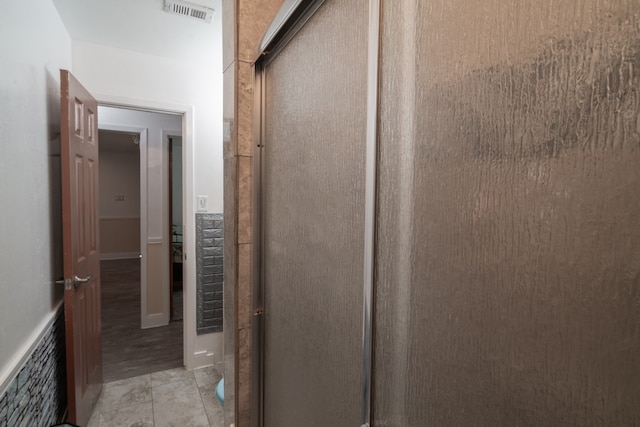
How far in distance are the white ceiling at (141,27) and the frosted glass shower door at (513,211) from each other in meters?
1.76

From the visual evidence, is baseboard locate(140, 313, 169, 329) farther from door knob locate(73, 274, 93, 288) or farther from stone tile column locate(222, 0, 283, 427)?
stone tile column locate(222, 0, 283, 427)

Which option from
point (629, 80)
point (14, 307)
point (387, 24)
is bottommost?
point (14, 307)

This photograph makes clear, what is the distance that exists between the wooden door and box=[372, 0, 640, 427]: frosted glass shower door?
5.93 ft

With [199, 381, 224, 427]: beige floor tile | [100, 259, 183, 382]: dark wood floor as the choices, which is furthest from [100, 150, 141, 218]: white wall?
[199, 381, 224, 427]: beige floor tile

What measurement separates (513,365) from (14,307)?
161 cm

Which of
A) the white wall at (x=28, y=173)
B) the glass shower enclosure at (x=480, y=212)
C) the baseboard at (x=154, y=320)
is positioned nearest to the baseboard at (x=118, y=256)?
the baseboard at (x=154, y=320)

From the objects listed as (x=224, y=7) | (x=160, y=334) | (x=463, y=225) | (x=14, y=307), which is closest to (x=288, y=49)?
(x=224, y=7)

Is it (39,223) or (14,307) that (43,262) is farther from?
(14,307)

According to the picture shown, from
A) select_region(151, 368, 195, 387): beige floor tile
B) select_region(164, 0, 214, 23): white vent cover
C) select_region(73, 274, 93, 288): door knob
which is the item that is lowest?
select_region(151, 368, 195, 387): beige floor tile

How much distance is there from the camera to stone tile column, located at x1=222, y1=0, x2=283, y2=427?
1.19 m

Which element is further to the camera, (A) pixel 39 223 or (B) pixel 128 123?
(B) pixel 128 123

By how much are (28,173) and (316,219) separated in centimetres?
137

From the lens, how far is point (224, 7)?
1.30 m

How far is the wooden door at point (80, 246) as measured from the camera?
166 cm
